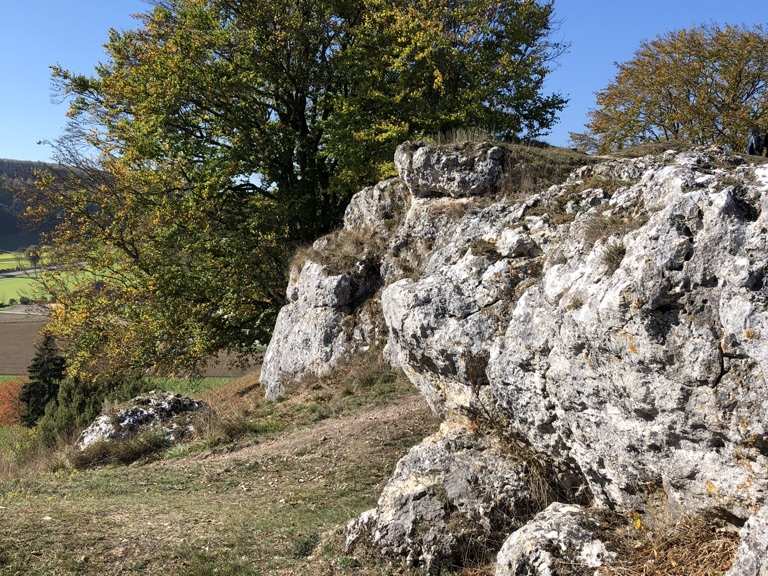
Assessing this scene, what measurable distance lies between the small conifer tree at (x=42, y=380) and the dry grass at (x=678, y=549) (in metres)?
34.0

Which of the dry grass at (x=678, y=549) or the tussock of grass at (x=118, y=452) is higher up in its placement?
the dry grass at (x=678, y=549)

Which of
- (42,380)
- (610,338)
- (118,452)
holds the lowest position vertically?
(42,380)

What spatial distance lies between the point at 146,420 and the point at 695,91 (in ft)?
69.7

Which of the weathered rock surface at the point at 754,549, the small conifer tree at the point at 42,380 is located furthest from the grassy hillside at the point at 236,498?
the small conifer tree at the point at 42,380

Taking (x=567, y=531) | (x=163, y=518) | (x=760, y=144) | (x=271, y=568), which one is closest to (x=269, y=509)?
(x=163, y=518)

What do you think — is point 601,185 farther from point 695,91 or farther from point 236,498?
point 695,91

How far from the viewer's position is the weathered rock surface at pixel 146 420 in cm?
1348

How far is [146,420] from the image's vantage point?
46.0 feet

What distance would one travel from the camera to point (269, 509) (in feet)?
28.3

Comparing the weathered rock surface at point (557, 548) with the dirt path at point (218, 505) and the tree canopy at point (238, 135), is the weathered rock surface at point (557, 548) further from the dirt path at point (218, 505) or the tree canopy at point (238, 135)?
the tree canopy at point (238, 135)

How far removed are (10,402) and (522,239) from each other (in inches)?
1556

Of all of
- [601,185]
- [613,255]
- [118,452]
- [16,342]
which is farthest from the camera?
[16,342]

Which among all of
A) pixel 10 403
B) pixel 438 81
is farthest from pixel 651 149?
pixel 10 403

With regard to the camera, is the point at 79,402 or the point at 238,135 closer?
the point at 238,135
